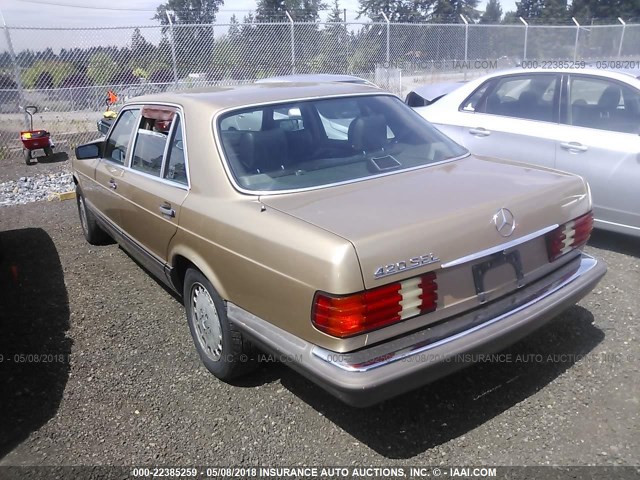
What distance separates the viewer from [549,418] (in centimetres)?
283

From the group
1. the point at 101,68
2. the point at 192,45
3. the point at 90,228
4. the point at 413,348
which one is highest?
the point at 192,45

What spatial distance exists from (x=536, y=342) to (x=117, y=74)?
11.4m

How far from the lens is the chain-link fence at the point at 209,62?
36.7ft

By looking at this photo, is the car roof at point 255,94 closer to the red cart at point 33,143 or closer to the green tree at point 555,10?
the red cart at point 33,143

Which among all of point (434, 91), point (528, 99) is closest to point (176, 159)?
point (528, 99)

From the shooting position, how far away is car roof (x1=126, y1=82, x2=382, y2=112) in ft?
11.1

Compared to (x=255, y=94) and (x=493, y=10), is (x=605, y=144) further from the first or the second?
(x=493, y=10)

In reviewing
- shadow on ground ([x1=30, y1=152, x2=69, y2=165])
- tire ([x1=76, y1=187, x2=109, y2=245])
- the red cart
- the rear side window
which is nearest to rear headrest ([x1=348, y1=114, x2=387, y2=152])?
the rear side window

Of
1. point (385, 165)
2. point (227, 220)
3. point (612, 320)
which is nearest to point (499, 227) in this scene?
point (385, 165)

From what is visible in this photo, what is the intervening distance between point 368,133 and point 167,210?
1.36m

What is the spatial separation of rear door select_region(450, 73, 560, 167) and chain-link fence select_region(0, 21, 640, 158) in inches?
310

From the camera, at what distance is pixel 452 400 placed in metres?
3.01

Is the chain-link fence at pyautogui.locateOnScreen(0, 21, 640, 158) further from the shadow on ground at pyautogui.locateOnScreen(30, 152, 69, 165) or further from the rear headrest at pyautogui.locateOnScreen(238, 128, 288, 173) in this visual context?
the rear headrest at pyautogui.locateOnScreen(238, 128, 288, 173)

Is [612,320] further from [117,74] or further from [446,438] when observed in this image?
[117,74]
